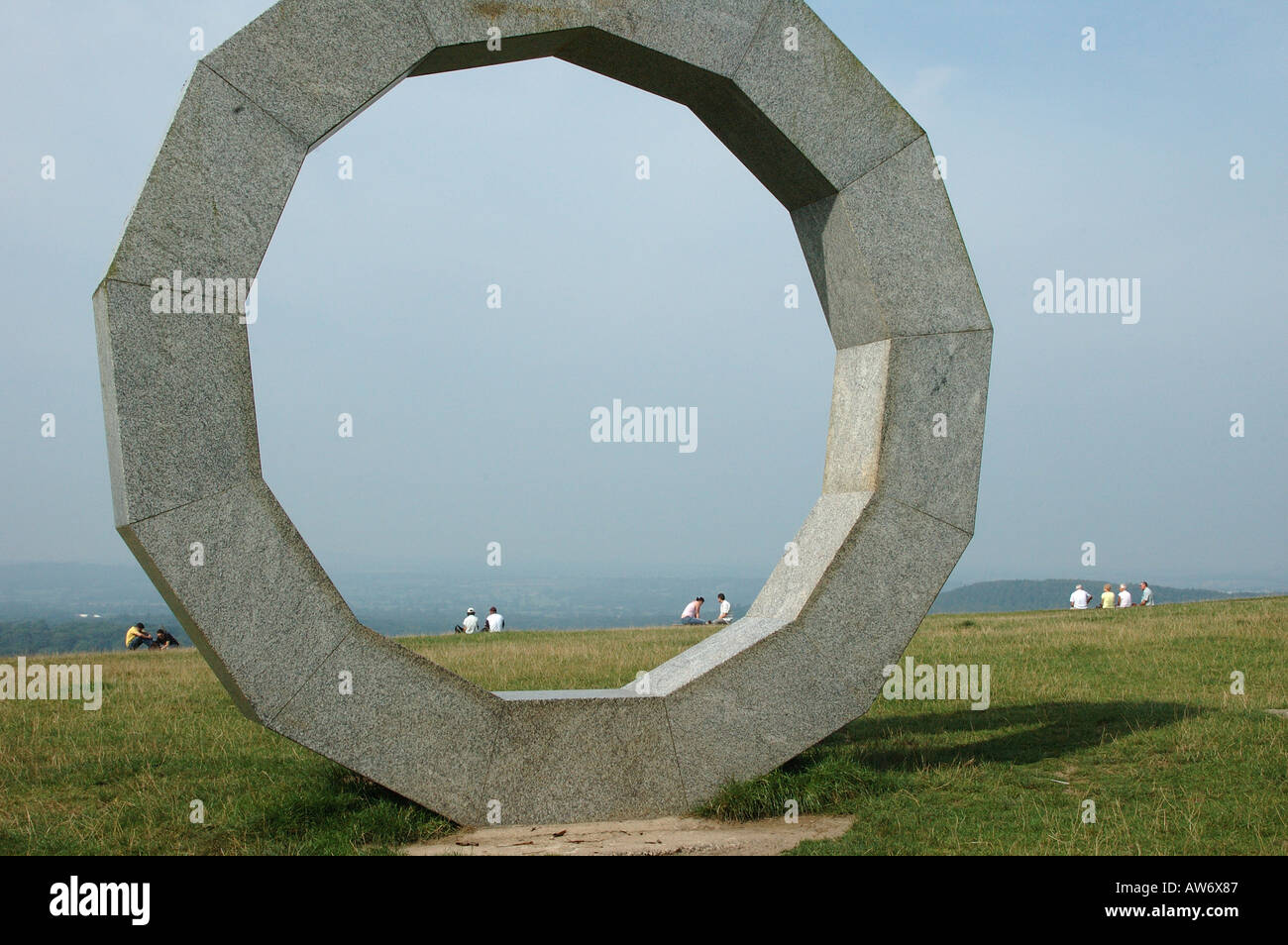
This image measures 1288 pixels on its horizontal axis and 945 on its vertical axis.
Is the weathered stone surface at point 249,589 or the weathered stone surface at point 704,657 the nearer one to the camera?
the weathered stone surface at point 249,589

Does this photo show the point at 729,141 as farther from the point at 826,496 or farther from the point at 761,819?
the point at 761,819

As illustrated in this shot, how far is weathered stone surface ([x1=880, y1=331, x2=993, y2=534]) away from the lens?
384 inches

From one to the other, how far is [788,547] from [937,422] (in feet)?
6.01

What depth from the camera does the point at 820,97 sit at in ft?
32.0

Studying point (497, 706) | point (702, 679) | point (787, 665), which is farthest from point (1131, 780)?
point (497, 706)

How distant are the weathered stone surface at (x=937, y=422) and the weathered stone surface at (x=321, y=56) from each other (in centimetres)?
469

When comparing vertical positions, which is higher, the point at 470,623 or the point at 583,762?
the point at 583,762

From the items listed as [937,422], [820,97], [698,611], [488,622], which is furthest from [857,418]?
[488,622]

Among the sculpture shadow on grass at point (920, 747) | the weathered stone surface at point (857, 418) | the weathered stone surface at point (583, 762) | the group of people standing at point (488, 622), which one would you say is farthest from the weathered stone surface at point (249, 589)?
the group of people standing at point (488, 622)

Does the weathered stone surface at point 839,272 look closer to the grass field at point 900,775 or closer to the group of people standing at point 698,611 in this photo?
the grass field at point 900,775

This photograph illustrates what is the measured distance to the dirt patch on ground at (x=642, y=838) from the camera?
7875 millimetres

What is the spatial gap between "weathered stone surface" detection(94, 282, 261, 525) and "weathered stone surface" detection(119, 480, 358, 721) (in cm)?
16

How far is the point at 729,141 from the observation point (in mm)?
10344

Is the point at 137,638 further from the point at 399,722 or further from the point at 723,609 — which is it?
the point at 399,722
